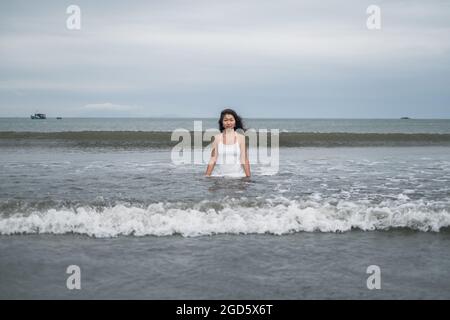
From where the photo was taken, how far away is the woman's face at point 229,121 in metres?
10.2

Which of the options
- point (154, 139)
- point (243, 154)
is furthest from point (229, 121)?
point (154, 139)

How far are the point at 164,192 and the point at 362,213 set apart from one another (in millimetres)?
4097

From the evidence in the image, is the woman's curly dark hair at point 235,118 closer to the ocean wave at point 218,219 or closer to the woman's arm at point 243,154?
the woman's arm at point 243,154

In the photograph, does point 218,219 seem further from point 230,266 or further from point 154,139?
point 154,139

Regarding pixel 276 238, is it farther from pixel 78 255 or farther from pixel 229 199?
pixel 78 255

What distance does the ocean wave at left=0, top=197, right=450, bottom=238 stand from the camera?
6.69m

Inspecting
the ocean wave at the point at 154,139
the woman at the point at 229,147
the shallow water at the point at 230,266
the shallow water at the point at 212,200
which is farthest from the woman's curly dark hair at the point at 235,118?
the ocean wave at the point at 154,139

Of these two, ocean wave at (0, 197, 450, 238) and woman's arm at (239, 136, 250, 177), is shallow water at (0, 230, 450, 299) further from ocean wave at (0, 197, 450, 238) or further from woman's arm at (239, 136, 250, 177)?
woman's arm at (239, 136, 250, 177)

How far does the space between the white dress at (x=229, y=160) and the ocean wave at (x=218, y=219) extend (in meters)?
2.90

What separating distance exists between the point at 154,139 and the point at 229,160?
51.4ft

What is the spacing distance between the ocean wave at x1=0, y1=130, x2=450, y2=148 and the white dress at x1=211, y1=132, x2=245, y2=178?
12.2 meters

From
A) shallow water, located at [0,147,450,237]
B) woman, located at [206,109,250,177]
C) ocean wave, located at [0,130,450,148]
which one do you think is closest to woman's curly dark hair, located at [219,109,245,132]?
woman, located at [206,109,250,177]

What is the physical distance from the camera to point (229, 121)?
10.2 m
